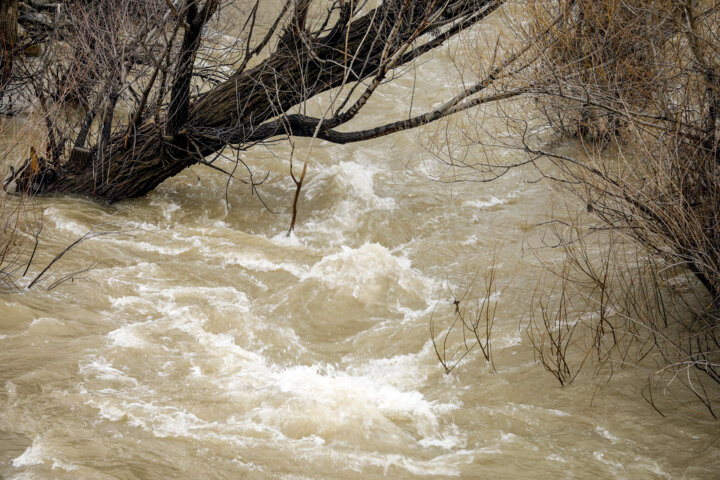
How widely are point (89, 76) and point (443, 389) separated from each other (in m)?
5.58

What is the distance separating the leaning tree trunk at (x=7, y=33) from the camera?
7.51 m

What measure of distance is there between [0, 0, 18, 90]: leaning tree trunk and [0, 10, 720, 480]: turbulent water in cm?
168

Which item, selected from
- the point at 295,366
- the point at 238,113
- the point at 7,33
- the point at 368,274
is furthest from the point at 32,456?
the point at 7,33

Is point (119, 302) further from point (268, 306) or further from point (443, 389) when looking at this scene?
point (443, 389)

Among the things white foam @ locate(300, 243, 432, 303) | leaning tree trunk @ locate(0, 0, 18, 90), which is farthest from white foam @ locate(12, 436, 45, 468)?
leaning tree trunk @ locate(0, 0, 18, 90)

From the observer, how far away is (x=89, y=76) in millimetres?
7672

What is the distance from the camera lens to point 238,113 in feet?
23.8

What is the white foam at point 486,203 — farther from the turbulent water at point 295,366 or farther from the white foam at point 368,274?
the white foam at point 368,274

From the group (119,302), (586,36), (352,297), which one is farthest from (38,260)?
(586,36)

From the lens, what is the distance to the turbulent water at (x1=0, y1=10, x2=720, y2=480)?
3.37 metres

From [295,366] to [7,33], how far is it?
18.0 ft

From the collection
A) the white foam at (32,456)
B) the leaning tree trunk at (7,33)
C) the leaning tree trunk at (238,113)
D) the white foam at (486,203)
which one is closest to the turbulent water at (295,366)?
the white foam at (32,456)

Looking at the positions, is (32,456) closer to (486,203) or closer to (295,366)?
(295,366)

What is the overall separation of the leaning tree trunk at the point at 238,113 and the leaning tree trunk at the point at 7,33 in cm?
122
